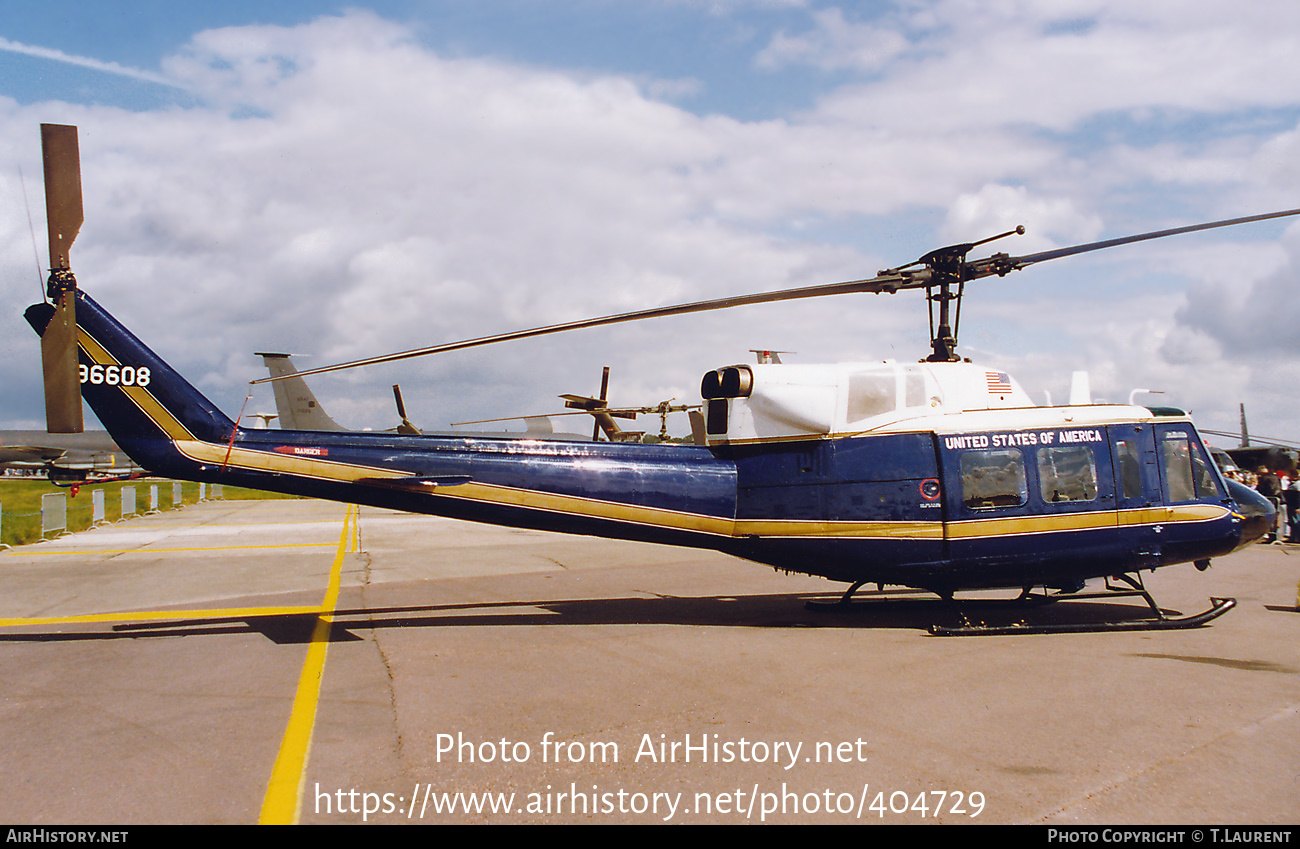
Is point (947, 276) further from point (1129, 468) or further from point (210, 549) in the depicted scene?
point (210, 549)

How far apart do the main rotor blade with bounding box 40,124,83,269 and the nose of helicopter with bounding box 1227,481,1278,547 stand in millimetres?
13703

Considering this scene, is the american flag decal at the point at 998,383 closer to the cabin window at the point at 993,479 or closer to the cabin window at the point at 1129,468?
the cabin window at the point at 993,479

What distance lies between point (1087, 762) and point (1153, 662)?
316cm

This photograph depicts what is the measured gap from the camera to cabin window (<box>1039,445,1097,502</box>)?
876 centimetres

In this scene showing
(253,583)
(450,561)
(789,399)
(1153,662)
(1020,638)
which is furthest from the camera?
(450,561)

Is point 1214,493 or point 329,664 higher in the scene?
point 1214,493

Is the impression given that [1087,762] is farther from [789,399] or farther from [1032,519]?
[789,399]

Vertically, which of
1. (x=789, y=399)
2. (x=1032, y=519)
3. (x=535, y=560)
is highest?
(x=789, y=399)

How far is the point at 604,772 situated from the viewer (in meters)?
4.69

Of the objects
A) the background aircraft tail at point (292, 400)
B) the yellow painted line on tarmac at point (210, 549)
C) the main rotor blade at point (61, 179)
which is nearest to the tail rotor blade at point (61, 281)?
the main rotor blade at point (61, 179)

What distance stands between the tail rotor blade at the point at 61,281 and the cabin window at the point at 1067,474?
10.5 meters

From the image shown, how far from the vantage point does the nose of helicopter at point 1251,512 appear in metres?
9.16
